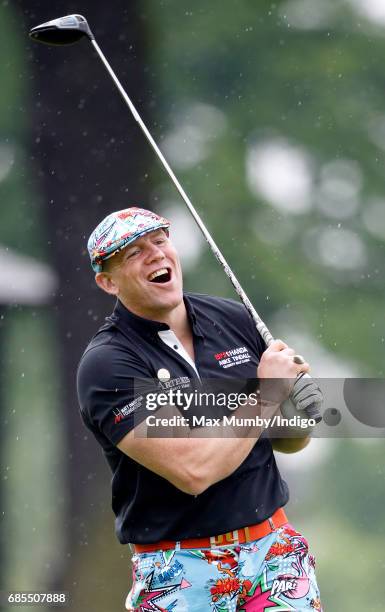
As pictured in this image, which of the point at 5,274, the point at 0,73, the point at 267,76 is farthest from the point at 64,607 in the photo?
the point at 267,76

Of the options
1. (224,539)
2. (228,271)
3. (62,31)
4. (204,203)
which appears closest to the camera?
(224,539)

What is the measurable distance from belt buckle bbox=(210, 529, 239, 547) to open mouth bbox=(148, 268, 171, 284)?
0.72 m

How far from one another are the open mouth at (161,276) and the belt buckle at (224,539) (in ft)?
2.35

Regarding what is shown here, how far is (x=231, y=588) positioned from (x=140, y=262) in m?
0.92

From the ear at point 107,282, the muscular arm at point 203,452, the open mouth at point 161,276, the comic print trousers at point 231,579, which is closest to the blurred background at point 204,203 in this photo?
the ear at point 107,282

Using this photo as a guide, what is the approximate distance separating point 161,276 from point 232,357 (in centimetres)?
30

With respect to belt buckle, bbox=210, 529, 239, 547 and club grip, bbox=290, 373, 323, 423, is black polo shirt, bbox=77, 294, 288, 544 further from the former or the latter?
club grip, bbox=290, 373, 323, 423

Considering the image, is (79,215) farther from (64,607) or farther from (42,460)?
(64,607)

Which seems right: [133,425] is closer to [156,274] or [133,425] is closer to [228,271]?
[156,274]

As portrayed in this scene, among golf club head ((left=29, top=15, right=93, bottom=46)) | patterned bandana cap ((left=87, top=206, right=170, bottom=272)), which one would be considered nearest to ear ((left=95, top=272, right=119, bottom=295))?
patterned bandana cap ((left=87, top=206, right=170, bottom=272))

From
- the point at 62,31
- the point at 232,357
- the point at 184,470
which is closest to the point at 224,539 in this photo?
the point at 184,470

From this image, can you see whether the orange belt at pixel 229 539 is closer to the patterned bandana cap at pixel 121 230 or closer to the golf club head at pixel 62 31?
the patterned bandana cap at pixel 121 230

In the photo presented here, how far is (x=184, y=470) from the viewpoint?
→ 2.82m

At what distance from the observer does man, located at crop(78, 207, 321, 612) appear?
2.85m
